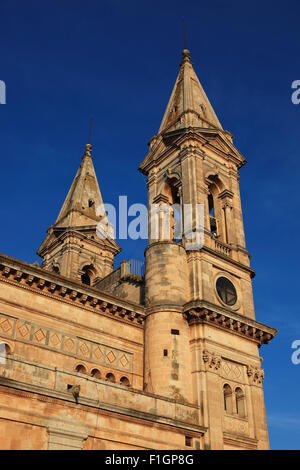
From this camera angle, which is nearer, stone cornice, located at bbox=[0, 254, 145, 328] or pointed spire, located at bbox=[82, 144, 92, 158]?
stone cornice, located at bbox=[0, 254, 145, 328]

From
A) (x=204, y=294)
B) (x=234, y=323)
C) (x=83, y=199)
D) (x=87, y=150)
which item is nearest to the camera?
(x=204, y=294)

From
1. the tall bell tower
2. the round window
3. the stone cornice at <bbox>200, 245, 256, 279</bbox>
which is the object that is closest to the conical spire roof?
the tall bell tower

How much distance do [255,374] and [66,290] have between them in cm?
1113

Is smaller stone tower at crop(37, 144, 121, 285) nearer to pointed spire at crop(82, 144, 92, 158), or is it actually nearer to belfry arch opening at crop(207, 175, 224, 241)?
pointed spire at crop(82, 144, 92, 158)

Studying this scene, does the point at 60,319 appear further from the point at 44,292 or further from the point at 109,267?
the point at 109,267

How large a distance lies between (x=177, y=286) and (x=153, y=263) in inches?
80.2

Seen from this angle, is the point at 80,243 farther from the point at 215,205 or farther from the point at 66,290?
→ the point at 66,290

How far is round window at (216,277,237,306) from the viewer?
95.6ft

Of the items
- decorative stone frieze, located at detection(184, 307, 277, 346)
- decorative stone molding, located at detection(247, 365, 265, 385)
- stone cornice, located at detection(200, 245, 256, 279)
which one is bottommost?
decorative stone molding, located at detection(247, 365, 265, 385)

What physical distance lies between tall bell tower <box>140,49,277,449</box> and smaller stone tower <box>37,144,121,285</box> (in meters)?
11.2

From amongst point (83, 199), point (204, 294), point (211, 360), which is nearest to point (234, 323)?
point (204, 294)

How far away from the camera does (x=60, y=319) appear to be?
24812mm

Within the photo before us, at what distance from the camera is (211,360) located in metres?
25.9
